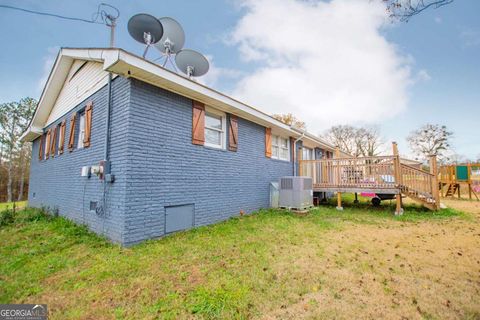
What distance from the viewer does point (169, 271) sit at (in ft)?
10.4

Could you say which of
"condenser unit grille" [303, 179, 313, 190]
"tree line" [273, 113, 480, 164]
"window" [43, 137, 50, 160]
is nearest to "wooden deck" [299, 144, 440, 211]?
"condenser unit grille" [303, 179, 313, 190]

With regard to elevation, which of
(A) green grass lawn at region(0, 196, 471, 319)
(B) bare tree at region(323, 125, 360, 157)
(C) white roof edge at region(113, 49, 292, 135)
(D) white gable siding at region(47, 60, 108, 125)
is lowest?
(A) green grass lawn at region(0, 196, 471, 319)

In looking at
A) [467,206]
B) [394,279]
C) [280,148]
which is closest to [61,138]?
[280,148]

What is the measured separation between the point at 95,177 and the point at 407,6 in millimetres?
6651

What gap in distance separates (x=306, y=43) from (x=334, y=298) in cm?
940

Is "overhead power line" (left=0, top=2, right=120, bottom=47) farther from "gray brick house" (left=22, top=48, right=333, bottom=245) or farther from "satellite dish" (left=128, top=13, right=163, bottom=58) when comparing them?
"gray brick house" (left=22, top=48, right=333, bottom=245)

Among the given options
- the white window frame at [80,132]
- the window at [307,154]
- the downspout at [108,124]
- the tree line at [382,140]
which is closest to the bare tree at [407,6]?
the downspout at [108,124]

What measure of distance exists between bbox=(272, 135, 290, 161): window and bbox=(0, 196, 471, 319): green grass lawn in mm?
4300

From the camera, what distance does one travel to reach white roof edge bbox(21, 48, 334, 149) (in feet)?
13.5

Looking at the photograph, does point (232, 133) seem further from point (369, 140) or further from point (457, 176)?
point (369, 140)

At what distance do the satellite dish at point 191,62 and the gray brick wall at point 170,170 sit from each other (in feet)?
6.81

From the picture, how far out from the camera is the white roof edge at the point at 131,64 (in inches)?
162

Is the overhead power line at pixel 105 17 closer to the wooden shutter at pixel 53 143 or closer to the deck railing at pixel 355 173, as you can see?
the wooden shutter at pixel 53 143

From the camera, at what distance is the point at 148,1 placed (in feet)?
25.3
